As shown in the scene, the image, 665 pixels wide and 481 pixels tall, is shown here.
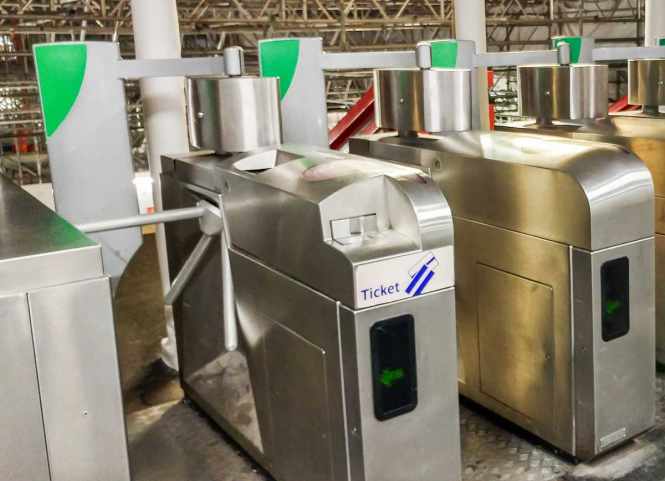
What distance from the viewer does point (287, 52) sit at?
6.24 ft

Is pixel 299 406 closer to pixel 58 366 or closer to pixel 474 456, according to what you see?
pixel 474 456

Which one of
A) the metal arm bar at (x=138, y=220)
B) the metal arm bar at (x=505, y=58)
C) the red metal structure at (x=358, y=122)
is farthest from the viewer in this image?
the red metal structure at (x=358, y=122)

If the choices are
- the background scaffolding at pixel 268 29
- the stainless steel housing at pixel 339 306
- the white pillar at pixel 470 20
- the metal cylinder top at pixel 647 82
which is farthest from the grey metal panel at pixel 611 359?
the background scaffolding at pixel 268 29

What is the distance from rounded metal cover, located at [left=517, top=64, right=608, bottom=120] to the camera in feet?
6.88

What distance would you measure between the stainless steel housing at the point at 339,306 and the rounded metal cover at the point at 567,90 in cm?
88

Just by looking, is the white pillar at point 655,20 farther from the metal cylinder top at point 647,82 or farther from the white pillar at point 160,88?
the white pillar at point 160,88

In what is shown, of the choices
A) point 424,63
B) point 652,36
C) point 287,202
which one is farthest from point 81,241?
point 652,36

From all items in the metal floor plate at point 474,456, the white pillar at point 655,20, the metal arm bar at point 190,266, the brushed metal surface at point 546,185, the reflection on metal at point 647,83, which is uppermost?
the white pillar at point 655,20

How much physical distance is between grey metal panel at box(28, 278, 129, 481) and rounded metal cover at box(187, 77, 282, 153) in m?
0.84

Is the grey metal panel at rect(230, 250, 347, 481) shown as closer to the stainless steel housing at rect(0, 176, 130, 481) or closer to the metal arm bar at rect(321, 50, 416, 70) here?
the stainless steel housing at rect(0, 176, 130, 481)

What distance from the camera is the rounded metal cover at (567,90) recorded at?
2096mm

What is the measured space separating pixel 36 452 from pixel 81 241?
0.23m

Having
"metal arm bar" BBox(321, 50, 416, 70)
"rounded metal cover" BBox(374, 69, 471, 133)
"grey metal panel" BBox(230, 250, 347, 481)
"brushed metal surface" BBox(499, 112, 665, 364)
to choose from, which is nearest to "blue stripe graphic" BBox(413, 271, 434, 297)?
"grey metal panel" BBox(230, 250, 347, 481)

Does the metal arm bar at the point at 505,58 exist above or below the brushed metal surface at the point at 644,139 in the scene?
above
